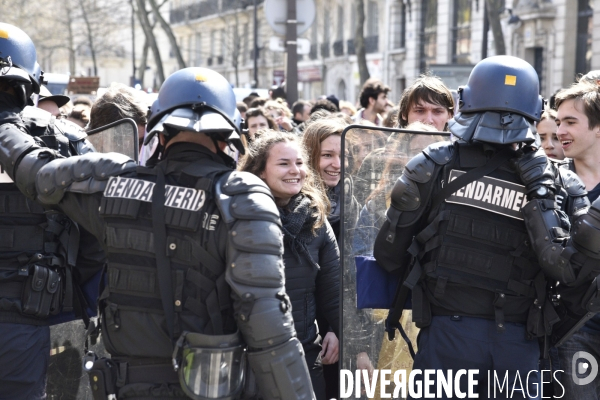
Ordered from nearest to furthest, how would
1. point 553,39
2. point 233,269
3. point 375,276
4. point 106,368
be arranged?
point 233,269, point 106,368, point 375,276, point 553,39

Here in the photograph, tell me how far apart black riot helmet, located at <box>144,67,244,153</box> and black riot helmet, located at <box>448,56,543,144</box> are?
892 millimetres

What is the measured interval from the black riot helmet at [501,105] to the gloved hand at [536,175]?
0.07 meters

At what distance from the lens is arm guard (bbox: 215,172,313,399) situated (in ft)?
8.17

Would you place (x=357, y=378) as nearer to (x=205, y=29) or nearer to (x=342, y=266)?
(x=342, y=266)

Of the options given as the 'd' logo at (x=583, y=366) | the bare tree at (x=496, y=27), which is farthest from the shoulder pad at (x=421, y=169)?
the bare tree at (x=496, y=27)

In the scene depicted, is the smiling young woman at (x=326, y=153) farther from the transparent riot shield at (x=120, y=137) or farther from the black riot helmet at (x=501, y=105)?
the black riot helmet at (x=501, y=105)

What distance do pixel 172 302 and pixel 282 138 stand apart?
1.50 meters

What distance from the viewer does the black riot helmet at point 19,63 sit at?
11.1 ft

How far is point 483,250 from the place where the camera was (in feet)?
10.3

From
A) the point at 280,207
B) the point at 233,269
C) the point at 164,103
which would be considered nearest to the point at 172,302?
the point at 233,269

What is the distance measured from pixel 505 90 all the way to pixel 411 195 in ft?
1.67

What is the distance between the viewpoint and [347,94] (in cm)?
3766

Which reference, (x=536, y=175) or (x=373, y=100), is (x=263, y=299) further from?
(x=373, y=100)

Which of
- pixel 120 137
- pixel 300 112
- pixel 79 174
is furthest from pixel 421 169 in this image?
pixel 300 112
